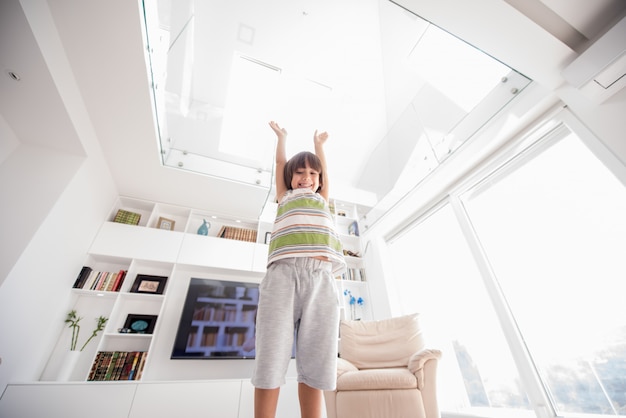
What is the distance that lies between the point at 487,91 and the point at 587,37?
2.13 ft

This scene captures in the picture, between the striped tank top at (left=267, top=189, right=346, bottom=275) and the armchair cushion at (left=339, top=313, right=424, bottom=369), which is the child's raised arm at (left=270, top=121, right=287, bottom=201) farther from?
the armchair cushion at (left=339, top=313, right=424, bottom=369)

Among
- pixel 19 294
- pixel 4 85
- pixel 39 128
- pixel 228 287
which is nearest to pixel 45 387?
pixel 19 294

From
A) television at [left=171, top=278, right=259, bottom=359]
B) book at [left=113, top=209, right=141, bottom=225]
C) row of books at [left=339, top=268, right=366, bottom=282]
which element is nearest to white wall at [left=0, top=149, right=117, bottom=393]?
book at [left=113, top=209, right=141, bottom=225]

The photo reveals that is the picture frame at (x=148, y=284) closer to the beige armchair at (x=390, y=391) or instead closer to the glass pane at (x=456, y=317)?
the beige armchair at (x=390, y=391)

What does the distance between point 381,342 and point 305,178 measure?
1.82 m

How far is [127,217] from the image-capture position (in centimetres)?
287

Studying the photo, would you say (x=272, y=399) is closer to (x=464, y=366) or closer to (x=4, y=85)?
(x=464, y=366)

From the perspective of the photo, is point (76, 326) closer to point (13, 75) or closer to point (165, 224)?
point (165, 224)

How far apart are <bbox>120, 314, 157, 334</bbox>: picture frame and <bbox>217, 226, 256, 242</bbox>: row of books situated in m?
1.13

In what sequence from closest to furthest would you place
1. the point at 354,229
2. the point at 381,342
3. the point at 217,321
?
1. the point at 381,342
2. the point at 217,321
3. the point at 354,229

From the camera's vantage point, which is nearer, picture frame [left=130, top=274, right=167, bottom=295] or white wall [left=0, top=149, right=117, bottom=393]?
white wall [left=0, top=149, right=117, bottom=393]

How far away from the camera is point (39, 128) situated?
1.93 metres

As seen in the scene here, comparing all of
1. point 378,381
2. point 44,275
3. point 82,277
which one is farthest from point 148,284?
point 378,381

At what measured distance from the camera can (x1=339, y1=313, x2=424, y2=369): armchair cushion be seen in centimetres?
201
